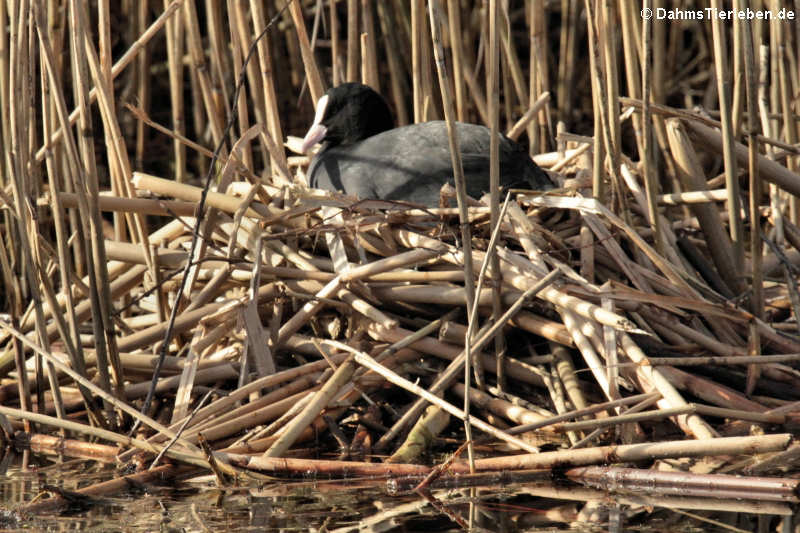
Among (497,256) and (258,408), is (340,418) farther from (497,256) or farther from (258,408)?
(497,256)

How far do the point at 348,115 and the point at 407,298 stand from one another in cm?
96

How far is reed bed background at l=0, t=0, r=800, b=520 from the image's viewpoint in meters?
2.27

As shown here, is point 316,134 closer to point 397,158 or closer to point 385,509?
point 397,158

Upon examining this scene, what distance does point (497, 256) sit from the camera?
2438mm

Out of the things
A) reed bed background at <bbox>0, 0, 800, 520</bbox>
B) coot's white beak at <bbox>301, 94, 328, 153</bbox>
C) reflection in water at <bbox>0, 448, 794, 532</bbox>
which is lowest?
reflection in water at <bbox>0, 448, 794, 532</bbox>

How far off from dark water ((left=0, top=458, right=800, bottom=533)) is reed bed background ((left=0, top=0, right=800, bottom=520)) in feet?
0.22

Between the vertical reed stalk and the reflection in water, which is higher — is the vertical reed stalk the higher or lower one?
the higher one

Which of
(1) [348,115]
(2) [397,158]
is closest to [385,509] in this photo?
(2) [397,158]

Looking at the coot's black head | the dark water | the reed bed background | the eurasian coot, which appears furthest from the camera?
the coot's black head

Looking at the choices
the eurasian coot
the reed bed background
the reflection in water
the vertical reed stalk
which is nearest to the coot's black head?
the eurasian coot

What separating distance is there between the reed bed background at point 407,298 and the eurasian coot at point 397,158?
0.45 ft

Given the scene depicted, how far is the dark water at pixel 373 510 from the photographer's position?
1.83 m

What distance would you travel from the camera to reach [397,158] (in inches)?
120

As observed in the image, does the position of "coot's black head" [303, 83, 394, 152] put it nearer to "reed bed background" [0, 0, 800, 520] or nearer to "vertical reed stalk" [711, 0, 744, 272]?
"reed bed background" [0, 0, 800, 520]
